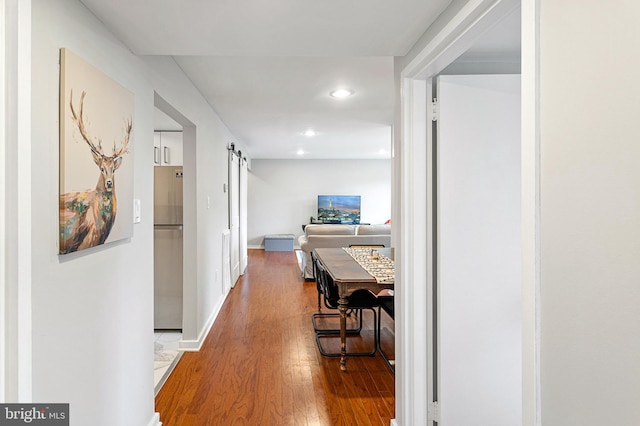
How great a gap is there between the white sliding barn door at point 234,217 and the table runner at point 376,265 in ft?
6.54

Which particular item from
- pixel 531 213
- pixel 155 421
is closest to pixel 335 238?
pixel 155 421

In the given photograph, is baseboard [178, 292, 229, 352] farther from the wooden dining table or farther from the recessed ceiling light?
the recessed ceiling light

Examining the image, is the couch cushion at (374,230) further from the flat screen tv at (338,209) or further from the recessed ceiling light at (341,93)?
the flat screen tv at (338,209)

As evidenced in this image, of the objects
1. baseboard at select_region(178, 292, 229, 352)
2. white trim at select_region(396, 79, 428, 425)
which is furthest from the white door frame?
baseboard at select_region(178, 292, 229, 352)

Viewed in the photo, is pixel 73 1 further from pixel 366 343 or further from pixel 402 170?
pixel 366 343

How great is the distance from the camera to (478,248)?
5.88 ft

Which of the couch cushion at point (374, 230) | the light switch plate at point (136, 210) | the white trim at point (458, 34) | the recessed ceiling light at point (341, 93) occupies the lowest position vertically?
the couch cushion at point (374, 230)

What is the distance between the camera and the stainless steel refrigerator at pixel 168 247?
358 cm

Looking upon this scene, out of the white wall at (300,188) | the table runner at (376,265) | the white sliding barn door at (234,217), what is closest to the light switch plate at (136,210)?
the table runner at (376,265)

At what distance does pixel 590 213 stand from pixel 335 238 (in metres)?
5.24

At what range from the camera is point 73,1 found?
1.29 m

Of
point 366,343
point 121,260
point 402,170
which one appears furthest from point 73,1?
point 366,343

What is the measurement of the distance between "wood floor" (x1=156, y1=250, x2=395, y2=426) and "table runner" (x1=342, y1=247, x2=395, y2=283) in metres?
0.76

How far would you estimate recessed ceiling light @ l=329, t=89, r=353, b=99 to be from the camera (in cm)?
348
